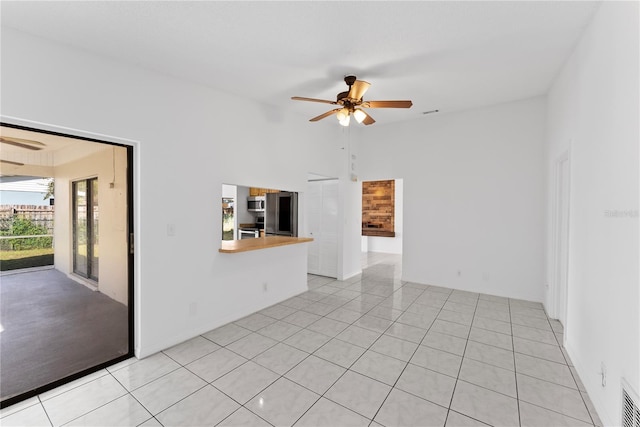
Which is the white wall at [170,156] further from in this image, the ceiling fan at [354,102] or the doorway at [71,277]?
the ceiling fan at [354,102]

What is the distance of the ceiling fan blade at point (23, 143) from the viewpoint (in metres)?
2.30

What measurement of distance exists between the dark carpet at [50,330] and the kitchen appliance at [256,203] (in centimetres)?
220

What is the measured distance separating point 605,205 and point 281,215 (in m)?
4.09

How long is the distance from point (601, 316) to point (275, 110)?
3.96 m

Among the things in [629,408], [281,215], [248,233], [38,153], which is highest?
[38,153]

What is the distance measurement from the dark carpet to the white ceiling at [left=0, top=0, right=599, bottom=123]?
2.28 meters

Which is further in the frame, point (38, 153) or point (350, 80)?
point (350, 80)

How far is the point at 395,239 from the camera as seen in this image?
853 centimetres

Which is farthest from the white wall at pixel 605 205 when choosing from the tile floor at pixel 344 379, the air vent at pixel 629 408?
the tile floor at pixel 344 379

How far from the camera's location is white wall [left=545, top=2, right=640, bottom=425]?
154cm

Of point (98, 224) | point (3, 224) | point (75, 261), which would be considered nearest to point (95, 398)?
point (3, 224)

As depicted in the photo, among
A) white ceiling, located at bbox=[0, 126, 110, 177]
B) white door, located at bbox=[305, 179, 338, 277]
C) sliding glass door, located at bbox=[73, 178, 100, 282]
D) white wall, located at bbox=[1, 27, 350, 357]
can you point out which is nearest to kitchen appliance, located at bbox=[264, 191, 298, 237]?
white door, located at bbox=[305, 179, 338, 277]

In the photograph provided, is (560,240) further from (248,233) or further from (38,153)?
(38,153)

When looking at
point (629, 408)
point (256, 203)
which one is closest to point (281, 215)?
point (256, 203)
